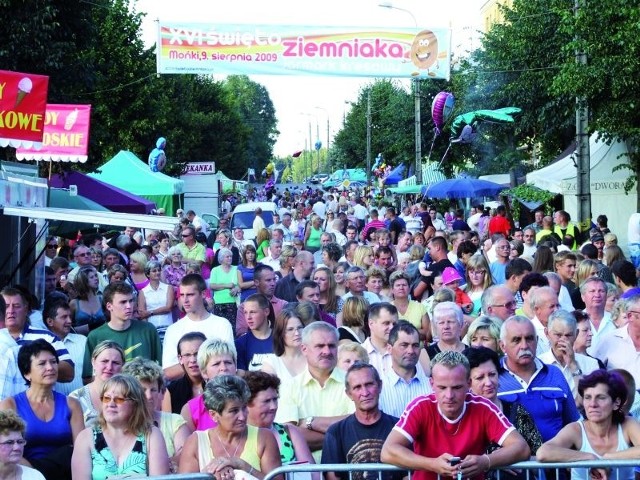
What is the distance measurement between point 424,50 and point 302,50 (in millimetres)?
2441

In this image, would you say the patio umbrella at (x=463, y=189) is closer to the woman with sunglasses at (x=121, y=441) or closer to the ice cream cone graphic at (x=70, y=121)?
the ice cream cone graphic at (x=70, y=121)

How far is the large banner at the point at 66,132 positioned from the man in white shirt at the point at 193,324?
9859mm

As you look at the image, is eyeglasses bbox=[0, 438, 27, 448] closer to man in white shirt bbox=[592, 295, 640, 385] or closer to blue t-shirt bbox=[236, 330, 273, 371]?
blue t-shirt bbox=[236, 330, 273, 371]

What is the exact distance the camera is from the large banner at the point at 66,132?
19.0m

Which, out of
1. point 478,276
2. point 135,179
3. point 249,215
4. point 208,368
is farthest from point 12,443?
point 135,179

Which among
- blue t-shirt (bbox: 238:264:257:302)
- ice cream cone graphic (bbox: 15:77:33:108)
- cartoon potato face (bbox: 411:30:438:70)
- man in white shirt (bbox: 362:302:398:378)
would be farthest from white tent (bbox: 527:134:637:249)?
man in white shirt (bbox: 362:302:398:378)

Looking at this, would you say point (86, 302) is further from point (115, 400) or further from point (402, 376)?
point (115, 400)

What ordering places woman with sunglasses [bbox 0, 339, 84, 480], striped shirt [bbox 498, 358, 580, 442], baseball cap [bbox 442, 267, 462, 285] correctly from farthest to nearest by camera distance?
baseball cap [bbox 442, 267, 462, 285], woman with sunglasses [bbox 0, 339, 84, 480], striped shirt [bbox 498, 358, 580, 442]

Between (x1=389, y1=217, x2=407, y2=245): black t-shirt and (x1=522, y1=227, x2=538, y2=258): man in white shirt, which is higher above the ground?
(x1=389, y1=217, x2=407, y2=245): black t-shirt

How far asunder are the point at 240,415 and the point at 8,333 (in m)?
3.20

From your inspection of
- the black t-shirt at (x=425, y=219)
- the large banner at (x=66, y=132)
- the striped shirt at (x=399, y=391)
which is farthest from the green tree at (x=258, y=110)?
the striped shirt at (x=399, y=391)

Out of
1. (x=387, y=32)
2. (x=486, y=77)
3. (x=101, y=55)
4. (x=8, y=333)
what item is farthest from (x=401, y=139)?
(x=8, y=333)

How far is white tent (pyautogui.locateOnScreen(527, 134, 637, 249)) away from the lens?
3002 cm

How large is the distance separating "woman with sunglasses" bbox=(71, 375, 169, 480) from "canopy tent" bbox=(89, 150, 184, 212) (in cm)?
2837
